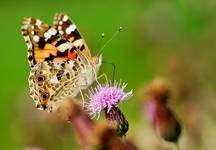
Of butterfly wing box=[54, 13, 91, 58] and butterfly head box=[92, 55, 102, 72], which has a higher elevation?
butterfly wing box=[54, 13, 91, 58]

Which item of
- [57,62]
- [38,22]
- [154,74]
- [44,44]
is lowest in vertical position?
[57,62]

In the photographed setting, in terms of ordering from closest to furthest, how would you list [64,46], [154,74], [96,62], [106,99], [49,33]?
[106,99]
[96,62]
[64,46]
[49,33]
[154,74]

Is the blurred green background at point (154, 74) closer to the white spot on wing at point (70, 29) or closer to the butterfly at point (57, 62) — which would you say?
the butterfly at point (57, 62)

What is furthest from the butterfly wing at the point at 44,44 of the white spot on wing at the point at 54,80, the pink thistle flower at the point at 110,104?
the pink thistle flower at the point at 110,104

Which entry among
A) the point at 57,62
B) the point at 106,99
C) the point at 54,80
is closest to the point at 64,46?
the point at 57,62

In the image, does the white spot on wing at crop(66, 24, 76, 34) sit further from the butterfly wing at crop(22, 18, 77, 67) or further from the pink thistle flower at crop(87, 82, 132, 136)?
the pink thistle flower at crop(87, 82, 132, 136)

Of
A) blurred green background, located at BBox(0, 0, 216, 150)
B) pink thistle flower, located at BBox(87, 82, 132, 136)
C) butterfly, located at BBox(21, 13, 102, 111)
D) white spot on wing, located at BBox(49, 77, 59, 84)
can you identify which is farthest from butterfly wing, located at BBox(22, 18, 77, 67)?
blurred green background, located at BBox(0, 0, 216, 150)

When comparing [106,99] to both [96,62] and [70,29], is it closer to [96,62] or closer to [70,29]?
[96,62]

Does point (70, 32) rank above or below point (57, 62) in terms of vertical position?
above
